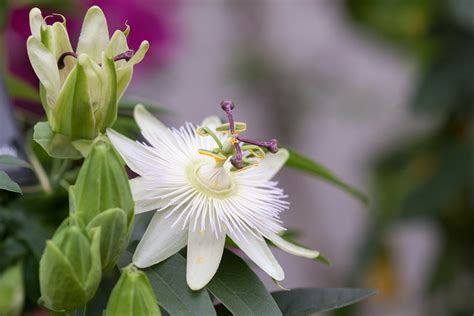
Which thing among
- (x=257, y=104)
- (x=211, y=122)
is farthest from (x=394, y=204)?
(x=211, y=122)

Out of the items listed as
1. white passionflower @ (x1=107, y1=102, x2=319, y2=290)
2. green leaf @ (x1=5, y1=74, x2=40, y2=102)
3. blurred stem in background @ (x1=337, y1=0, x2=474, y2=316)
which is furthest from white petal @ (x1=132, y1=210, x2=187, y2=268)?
blurred stem in background @ (x1=337, y1=0, x2=474, y2=316)

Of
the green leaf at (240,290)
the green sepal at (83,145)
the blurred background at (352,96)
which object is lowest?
the blurred background at (352,96)

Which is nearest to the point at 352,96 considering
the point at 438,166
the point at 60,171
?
the point at 438,166

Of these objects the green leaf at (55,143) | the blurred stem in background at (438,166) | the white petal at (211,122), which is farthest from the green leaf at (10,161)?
the blurred stem in background at (438,166)

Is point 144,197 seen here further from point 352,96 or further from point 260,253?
point 352,96

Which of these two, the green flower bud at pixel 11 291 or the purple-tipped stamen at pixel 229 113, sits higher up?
the purple-tipped stamen at pixel 229 113

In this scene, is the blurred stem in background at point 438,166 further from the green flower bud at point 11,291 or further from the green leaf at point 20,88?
the green flower bud at point 11,291

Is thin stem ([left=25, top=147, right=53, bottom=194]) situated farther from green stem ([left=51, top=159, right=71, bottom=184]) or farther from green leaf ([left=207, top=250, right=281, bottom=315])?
green leaf ([left=207, top=250, right=281, bottom=315])
